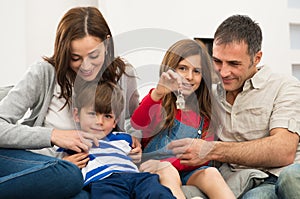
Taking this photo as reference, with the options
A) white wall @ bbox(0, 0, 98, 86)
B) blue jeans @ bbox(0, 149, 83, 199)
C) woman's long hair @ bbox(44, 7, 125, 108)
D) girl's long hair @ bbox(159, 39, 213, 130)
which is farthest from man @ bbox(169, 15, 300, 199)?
white wall @ bbox(0, 0, 98, 86)

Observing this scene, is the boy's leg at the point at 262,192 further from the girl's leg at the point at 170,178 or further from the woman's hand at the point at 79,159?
the woman's hand at the point at 79,159

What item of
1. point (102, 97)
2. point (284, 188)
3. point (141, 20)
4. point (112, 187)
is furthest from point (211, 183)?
point (141, 20)

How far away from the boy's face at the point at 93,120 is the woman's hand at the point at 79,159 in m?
0.08

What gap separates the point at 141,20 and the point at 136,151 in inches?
64.1

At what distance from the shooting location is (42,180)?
1.38 meters

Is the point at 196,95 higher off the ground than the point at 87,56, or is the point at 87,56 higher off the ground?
the point at 87,56

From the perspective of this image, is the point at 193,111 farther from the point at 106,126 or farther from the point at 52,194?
the point at 52,194

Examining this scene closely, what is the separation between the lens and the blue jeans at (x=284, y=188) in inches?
60.1

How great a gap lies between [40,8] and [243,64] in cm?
166

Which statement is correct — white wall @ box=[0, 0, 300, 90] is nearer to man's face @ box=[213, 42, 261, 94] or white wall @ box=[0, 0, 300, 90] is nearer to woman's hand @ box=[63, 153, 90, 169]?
man's face @ box=[213, 42, 261, 94]

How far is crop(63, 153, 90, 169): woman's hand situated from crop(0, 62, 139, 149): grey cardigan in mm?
87

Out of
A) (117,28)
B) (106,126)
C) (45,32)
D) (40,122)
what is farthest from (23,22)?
(106,126)

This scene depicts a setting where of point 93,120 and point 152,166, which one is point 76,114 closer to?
point 93,120

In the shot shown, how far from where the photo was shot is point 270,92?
6.17 ft
